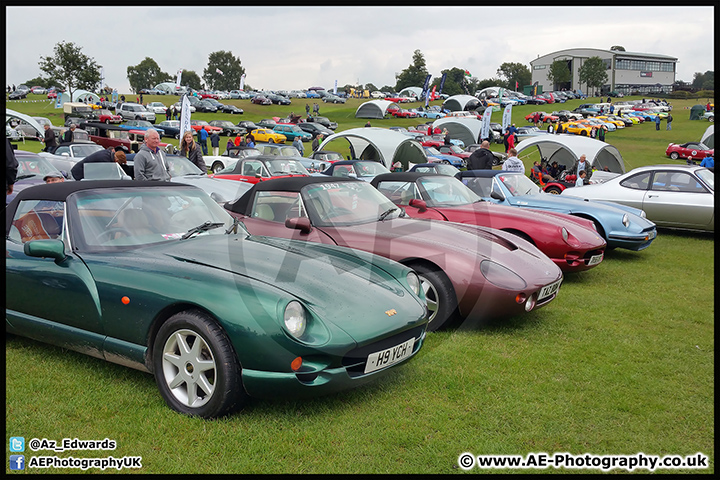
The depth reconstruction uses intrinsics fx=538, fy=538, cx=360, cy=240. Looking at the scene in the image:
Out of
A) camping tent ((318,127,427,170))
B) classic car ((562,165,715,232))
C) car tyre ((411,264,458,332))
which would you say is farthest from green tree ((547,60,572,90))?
car tyre ((411,264,458,332))

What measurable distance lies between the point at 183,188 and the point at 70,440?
224 centimetres

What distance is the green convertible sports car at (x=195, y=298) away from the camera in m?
3.11

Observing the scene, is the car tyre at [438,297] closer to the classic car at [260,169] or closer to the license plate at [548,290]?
the license plate at [548,290]

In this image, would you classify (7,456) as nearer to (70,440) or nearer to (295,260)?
(70,440)

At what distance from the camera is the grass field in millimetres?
2955

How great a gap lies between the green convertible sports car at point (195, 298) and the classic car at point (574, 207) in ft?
16.8

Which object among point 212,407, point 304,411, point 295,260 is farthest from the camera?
point 295,260

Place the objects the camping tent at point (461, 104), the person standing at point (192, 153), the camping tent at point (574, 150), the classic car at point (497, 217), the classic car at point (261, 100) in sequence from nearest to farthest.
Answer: the classic car at point (497, 217), the person standing at point (192, 153), the camping tent at point (574, 150), the classic car at point (261, 100), the camping tent at point (461, 104)

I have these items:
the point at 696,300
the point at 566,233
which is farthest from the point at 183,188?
the point at 696,300

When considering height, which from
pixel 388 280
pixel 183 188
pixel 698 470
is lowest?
pixel 698 470

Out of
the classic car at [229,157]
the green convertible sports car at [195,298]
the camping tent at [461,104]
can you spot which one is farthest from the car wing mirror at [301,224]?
the camping tent at [461,104]

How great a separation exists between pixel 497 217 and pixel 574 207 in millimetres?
2177
